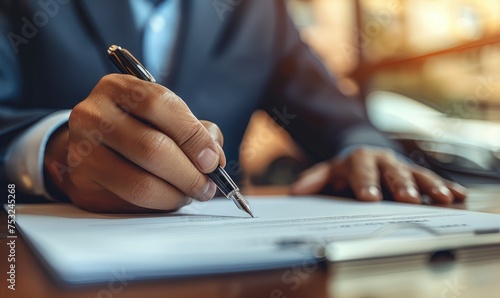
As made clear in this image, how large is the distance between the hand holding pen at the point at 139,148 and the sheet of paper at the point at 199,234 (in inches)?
0.6

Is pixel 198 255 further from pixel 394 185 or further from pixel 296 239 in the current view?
pixel 394 185

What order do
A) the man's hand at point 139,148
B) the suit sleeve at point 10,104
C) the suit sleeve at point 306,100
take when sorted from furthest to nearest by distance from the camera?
the suit sleeve at point 306,100 < the suit sleeve at point 10,104 < the man's hand at point 139,148

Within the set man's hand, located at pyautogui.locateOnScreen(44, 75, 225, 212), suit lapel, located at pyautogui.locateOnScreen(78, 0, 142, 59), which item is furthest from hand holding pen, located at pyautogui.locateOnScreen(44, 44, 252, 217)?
suit lapel, located at pyautogui.locateOnScreen(78, 0, 142, 59)

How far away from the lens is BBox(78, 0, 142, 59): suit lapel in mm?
485

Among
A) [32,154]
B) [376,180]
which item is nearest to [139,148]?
[32,154]

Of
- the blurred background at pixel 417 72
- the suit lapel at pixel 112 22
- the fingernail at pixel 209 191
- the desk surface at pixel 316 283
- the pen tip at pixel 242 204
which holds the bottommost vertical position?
the blurred background at pixel 417 72

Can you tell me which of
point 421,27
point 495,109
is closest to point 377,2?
point 421,27

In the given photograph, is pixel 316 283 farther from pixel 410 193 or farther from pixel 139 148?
pixel 410 193

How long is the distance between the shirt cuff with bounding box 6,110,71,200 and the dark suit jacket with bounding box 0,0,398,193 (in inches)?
0.5

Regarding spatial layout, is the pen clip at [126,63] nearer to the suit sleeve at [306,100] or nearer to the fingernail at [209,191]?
the fingernail at [209,191]

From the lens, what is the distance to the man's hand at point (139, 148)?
0.88 feet

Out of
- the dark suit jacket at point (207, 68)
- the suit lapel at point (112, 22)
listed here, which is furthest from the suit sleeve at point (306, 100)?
the suit lapel at point (112, 22)

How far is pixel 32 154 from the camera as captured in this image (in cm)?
35

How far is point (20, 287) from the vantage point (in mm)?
172
